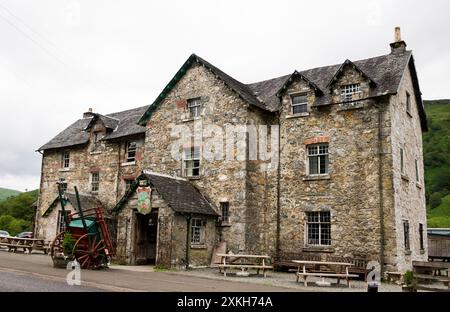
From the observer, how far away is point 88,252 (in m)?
16.9

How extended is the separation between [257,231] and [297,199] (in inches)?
100

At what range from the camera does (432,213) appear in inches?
2881

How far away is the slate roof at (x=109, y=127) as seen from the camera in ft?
92.4

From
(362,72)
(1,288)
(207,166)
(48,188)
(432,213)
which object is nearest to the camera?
(1,288)

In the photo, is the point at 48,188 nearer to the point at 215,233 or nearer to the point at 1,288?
the point at 215,233

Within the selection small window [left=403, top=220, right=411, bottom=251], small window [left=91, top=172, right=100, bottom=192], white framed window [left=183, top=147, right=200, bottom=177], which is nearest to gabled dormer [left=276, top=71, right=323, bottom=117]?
white framed window [left=183, top=147, right=200, bottom=177]

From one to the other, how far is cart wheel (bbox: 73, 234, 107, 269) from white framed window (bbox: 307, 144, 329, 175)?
34.1ft

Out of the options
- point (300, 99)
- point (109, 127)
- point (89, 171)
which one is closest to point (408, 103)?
point (300, 99)

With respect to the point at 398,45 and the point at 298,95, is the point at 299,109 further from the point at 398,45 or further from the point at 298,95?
the point at 398,45

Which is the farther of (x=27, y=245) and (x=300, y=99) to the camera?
(x=27, y=245)

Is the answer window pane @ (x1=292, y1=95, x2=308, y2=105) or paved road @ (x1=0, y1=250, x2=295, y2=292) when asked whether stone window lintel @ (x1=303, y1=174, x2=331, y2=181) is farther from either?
paved road @ (x1=0, y1=250, x2=295, y2=292)

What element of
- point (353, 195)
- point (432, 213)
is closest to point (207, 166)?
point (353, 195)

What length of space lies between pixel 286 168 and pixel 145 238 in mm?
8038

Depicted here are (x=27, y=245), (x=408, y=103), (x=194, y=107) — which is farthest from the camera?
(x=27, y=245)
